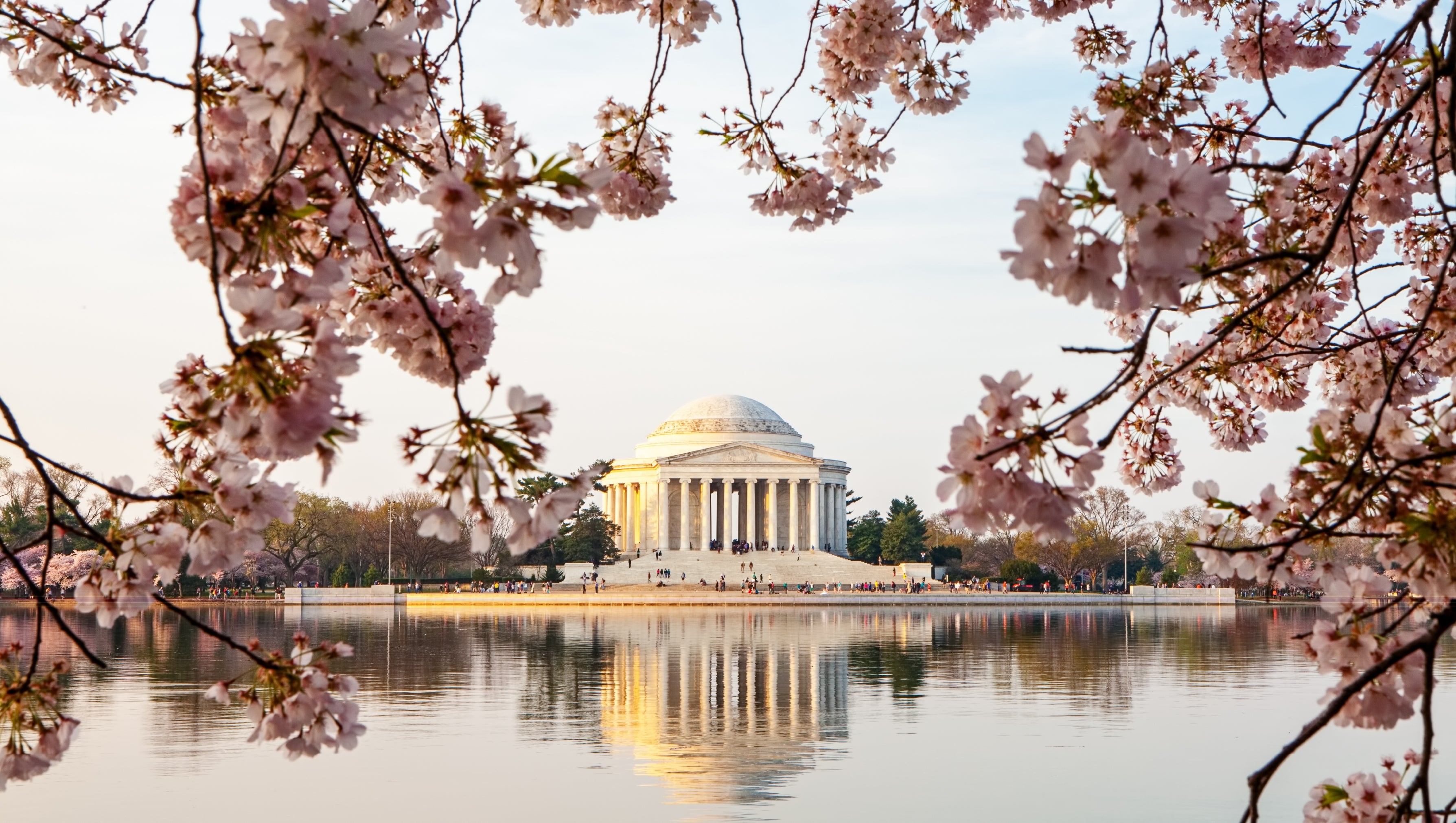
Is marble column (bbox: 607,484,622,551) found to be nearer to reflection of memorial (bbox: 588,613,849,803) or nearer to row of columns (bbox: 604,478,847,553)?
row of columns (bbox: 604,478,847,553)

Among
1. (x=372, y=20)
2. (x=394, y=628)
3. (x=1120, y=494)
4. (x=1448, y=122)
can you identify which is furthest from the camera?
(x=1120, y=494)

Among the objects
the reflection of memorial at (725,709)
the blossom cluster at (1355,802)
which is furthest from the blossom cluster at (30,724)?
the reflection of memorial at (725,709)

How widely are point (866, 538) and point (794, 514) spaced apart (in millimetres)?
8550

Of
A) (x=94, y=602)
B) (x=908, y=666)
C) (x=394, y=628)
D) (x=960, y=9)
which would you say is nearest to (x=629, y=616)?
(x=394, y=628)

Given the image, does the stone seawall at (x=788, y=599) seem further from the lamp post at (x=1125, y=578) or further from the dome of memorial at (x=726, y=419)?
the dome of memorial at (x=726, y=419)

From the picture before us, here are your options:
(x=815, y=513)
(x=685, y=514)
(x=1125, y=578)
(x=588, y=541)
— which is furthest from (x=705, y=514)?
(x=1125, y=578)

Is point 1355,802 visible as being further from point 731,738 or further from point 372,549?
point 372,549

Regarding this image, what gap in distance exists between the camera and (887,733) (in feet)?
57.0

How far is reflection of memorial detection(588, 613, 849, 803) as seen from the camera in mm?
14789

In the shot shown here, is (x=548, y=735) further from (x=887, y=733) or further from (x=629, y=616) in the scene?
(x=629, y=616)

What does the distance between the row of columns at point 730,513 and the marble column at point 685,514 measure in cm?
6

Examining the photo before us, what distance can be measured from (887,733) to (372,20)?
1572 centimetres

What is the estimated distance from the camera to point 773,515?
99.6 m

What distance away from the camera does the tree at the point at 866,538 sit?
341 ft
